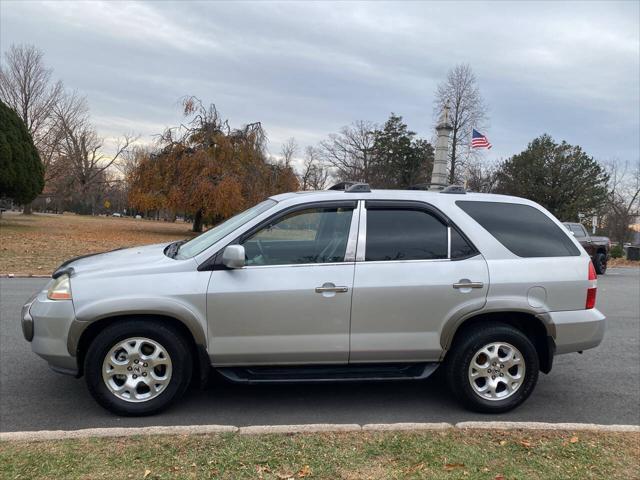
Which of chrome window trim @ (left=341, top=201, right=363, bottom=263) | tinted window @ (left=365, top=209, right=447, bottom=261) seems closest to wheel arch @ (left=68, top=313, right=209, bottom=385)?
chrome window trim @ (left=341, top=201, right=363, bottom=263)

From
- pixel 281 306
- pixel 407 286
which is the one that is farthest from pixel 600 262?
pixel 281 306

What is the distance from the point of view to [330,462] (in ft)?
10.3

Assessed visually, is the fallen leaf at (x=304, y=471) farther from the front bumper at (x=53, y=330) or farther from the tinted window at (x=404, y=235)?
the front bumper at (x=53, y=330)

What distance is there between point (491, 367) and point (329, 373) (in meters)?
1.35

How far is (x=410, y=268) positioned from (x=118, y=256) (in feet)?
8.34

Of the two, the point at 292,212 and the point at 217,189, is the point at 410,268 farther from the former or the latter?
the point at 217,189

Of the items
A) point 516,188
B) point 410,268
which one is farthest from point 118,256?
point 516,188

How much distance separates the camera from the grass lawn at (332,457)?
2.99 m

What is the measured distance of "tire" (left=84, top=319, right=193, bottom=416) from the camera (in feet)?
12.4

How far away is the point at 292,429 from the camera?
3551 millimetres

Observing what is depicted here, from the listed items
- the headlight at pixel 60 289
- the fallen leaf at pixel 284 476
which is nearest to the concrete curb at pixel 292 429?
the fallen leaf at pixel 284 476

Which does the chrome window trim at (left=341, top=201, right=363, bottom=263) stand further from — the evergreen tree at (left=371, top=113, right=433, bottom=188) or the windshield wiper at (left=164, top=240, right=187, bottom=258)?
the evergreen tree at (left=371, top=113, right=433, bottom=188)

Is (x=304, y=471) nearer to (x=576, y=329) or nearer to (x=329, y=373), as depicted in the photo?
(x=329, y=373)

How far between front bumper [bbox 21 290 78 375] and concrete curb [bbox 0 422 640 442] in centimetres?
55
